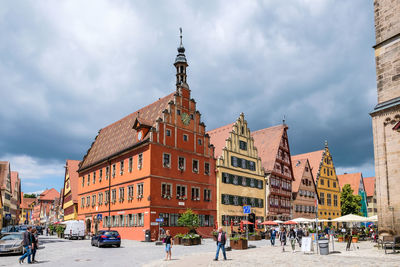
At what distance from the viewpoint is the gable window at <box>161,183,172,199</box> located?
42.1 m

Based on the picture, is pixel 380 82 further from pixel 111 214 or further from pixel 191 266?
pixel 111 214

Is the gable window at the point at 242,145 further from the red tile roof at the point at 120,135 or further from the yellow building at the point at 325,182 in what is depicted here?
the yellow building at the point at 325,182

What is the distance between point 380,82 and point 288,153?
38.9m

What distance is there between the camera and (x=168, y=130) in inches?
1729

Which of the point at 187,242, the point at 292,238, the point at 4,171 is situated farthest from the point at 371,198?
the point at 4,171

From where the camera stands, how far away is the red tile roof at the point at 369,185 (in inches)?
3937

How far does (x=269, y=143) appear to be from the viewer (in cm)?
6366

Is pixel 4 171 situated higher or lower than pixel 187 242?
higher

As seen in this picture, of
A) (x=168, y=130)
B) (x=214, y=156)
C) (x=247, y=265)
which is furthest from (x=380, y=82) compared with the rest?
(x=214, y=156)

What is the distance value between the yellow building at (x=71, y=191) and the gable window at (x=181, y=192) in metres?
27.7

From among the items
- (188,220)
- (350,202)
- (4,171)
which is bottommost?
(188,220)

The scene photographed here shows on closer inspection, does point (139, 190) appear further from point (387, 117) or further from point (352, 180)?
point (352, 180)

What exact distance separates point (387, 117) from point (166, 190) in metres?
23.7

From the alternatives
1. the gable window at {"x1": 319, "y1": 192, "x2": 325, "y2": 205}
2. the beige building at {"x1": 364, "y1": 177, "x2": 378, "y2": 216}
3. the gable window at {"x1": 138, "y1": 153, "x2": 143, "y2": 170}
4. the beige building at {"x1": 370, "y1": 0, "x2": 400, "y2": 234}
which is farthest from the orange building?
the beige building at {"x1": 364, "y1": 177, "x2": 378, "y2": 216}
